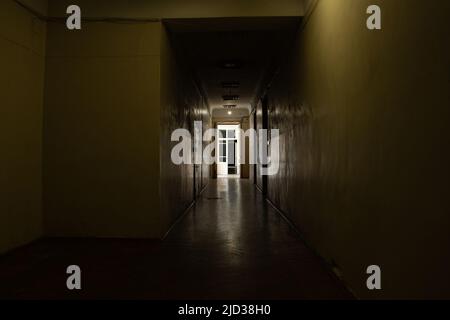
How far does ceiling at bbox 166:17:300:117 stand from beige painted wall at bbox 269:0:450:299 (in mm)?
1131

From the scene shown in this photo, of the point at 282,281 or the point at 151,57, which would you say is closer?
the point at 282,281

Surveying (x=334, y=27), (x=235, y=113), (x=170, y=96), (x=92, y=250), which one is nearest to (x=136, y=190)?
(x=92, y=250)

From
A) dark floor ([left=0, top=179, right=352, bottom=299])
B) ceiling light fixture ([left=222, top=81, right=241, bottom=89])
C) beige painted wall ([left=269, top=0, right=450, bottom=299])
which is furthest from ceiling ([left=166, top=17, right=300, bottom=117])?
dark floor ([left=0, top=179, right=352, bottom=299])

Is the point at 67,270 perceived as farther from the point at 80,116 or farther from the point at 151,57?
the point at 151,57

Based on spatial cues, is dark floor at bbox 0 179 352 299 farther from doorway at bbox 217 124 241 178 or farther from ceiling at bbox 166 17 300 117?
doorway at bbox 217 124 241 178

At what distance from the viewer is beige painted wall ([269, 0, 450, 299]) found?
5.65ft

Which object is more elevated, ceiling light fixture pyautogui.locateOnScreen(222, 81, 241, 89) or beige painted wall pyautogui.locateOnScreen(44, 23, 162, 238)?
ceiling light fixture pyautogui.locateOnScreen(222, 81, 241, 89)
